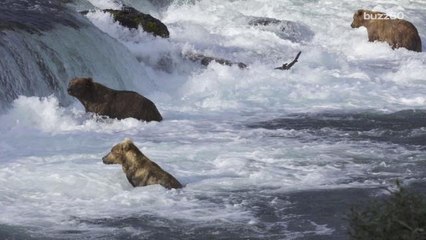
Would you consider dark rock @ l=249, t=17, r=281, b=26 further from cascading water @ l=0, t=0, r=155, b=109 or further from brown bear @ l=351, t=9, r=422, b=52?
cascading water @ l=0, t=0, r=155, b=109

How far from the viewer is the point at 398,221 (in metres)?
4.84

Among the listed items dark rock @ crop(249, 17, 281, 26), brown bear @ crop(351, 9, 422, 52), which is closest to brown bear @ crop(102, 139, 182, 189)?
dark rock @ crop(249, 17, 281, 26)

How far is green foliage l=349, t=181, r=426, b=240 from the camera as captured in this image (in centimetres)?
485

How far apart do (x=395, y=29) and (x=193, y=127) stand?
38.3 ft

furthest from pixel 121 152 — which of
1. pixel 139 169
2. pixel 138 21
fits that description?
pixel 138 21

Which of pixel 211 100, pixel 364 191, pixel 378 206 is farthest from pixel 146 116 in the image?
pixel 378 206

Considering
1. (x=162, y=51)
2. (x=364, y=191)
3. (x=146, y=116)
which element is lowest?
(x=364, y=191)

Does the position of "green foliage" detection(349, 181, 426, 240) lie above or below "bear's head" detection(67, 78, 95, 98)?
below

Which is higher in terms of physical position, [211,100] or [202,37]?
[202,37]

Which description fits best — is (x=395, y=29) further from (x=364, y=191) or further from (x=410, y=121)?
(x=364, y=191)

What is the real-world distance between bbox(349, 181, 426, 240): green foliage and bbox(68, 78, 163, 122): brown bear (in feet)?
30.0

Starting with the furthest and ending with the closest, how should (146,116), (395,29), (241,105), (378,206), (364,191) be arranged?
1. (395,29)
2. (241,105)
3. (146,116)
4. (364,191)
5. (378,206)

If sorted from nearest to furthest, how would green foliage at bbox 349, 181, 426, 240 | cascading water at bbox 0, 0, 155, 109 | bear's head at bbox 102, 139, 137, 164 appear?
green foliage at bbox 349, 181, 426, 240 < bear's head at bbox 102, 139, 137, 164 < cascading water at bbox 0, 0, 155, 109

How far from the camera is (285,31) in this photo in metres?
24.8
